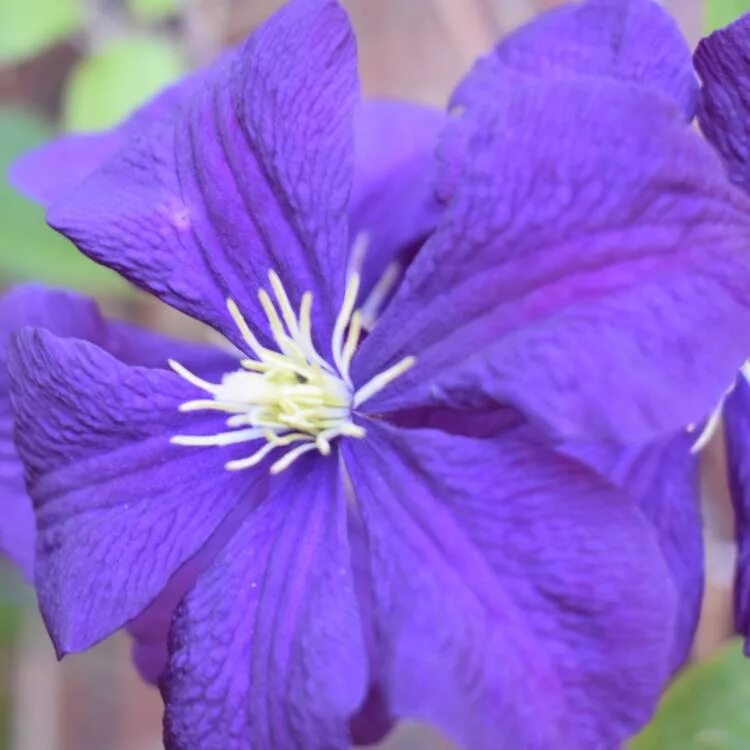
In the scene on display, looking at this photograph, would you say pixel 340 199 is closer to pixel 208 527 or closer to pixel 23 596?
pixel 208 527

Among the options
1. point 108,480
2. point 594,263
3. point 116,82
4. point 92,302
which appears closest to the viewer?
point 594,263

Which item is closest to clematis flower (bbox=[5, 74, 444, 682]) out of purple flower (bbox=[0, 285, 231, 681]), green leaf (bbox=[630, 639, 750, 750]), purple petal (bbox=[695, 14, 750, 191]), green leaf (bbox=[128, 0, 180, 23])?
purple flower (bbox=[0, 285, 231, 681])

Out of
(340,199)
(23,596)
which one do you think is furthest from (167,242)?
(23,596)

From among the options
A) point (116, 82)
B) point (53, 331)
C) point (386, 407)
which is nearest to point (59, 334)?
point (53, 331)

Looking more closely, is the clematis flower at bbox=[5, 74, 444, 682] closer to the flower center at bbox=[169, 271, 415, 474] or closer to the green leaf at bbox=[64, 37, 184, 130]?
the flower center at bbox=[169, 271, 415, 474]

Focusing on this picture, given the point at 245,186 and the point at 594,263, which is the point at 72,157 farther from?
the point at 594,263

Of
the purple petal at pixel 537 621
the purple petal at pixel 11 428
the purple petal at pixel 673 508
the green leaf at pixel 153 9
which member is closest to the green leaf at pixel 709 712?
the purple petal at pixel 673 508

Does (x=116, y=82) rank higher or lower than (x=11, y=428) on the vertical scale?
higher
